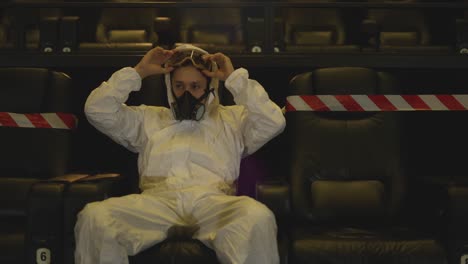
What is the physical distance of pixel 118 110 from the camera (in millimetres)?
3215

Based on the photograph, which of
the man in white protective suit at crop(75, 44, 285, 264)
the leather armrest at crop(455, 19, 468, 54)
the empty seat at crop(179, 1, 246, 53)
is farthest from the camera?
the empty seat at crop(179, 1, 246, 53)

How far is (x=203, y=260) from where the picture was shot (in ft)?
8.72

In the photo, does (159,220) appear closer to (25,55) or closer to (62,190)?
(62,190)

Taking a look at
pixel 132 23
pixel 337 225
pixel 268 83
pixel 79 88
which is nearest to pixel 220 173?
pixel 337 225

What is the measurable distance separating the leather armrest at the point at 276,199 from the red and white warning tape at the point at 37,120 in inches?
41.2

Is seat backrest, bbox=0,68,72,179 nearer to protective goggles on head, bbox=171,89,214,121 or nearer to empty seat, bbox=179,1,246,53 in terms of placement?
protective goggles on head, bbox=171,89,214,121

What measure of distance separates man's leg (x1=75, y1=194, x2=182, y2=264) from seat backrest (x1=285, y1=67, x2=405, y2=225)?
73 cm

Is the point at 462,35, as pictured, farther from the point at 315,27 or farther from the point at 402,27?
the point at 315,27

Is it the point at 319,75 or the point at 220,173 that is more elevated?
the point at 319,75

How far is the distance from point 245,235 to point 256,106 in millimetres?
661

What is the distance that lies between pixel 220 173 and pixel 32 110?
0.96 metres

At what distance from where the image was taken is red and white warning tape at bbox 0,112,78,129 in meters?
3.46

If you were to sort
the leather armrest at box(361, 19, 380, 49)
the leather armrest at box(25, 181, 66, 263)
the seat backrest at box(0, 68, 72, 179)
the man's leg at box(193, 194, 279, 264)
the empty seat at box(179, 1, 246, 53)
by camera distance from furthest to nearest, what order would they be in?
the empty seat at box(179, 1, 246, 53), the leather armrest at box(361, 19, 380, 49), the seat backrest at box(0, 68, 72, 179), the leather armrest at box(25, 181, 66, 263), the man's leg at box(193, 194, 279, 264)

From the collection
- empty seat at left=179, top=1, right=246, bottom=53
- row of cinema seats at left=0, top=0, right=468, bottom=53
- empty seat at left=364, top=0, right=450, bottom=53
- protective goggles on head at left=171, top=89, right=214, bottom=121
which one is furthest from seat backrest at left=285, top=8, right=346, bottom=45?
protective goggles on head at left=171, top=89, right=214, bottom=121
